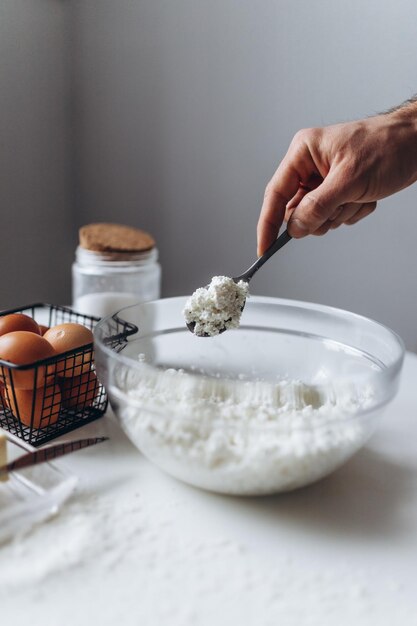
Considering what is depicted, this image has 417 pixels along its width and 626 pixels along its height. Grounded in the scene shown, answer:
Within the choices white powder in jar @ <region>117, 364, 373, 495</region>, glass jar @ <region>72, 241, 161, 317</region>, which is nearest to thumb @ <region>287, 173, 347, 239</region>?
Result: white powder in jar @ <region>117, 364, 373, 495</region>

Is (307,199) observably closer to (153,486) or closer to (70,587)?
(153,486)

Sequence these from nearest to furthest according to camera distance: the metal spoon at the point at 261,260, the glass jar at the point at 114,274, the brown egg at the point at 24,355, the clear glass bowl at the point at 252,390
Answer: the clear glass bowl at the point at 252,390 < the brown egg at the point at 24,355 < the metal spoon at the point at 261,260 < the glass jar at the point at 114,274

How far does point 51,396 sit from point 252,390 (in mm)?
250

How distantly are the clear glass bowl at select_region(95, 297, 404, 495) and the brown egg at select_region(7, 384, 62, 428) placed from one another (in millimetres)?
94

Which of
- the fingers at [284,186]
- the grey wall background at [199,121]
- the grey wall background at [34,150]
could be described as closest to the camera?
the fingers at [284,186]

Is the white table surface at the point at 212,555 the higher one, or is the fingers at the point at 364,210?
the fingers at the point at 364,210

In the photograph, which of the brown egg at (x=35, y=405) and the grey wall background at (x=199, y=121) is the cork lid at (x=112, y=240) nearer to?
the grey wall background at (x=199, y=121)

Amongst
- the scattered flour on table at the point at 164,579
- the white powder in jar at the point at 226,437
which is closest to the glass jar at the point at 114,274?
the white powder in jar at the point at 226,437

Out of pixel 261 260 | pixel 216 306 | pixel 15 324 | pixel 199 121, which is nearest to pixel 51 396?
pixel 15 324

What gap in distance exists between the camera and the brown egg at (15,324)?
32.5 inches

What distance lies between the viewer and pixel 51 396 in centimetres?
76

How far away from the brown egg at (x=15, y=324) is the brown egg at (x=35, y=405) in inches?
4.1

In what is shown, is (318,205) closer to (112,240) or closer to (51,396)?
(51,396)

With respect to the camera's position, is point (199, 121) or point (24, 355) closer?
point (24, 355)
